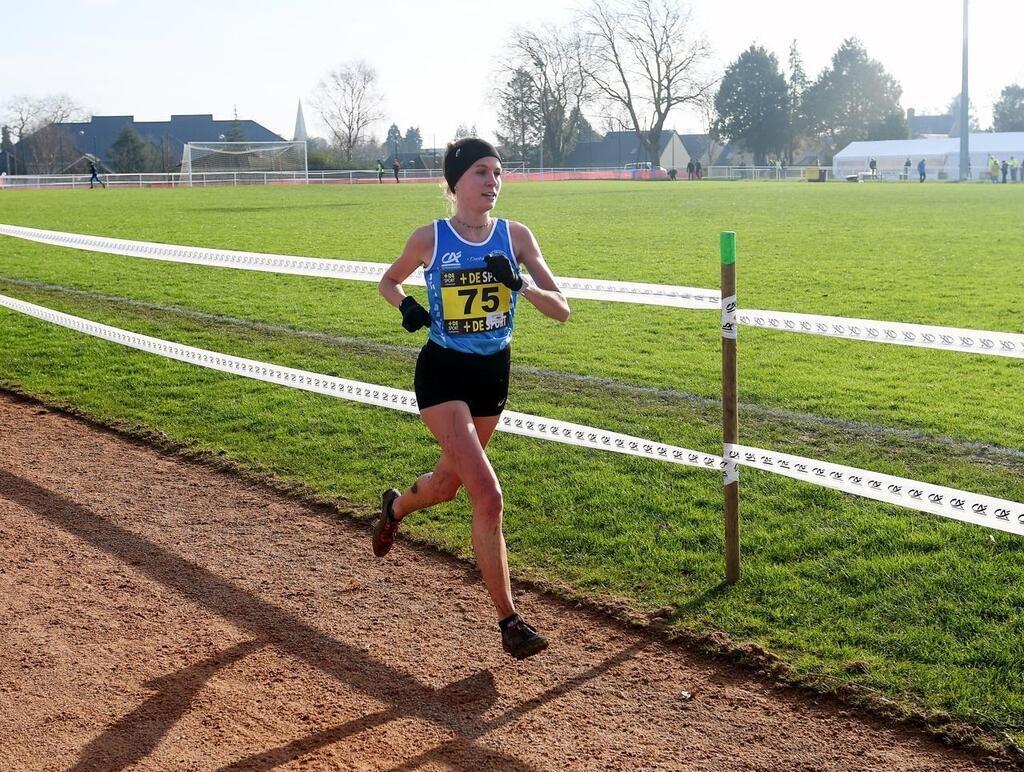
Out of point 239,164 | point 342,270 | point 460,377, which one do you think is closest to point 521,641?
point 460,377

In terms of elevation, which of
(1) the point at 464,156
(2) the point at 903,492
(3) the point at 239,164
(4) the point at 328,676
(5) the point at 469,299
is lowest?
(4) the point at 328,676

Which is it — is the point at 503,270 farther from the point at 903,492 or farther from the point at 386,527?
the point at 903,492

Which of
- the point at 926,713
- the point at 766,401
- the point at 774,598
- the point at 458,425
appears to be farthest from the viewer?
the point at 766,401

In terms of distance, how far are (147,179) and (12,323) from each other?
177ft

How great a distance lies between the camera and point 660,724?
4.12 metres

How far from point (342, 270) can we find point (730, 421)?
3.76 meters

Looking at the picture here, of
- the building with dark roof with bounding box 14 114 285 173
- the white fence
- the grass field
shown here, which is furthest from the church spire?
the grass field

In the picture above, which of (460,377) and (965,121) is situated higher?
(965,121)

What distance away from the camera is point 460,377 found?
187 inches

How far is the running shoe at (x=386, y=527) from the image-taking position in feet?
18.4

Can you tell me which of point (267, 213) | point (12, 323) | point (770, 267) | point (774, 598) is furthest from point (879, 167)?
point (774, 598)

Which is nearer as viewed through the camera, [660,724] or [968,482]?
[660,724]

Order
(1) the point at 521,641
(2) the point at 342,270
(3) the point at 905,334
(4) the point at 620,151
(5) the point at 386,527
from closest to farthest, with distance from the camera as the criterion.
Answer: (1) the point at 521,641 < (3) the point at 905,334 < (5) the point at 386,527 < (2) the point at 342,270 < (4) the point at 620,151

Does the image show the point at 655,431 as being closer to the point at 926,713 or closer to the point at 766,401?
the point at 766,401
